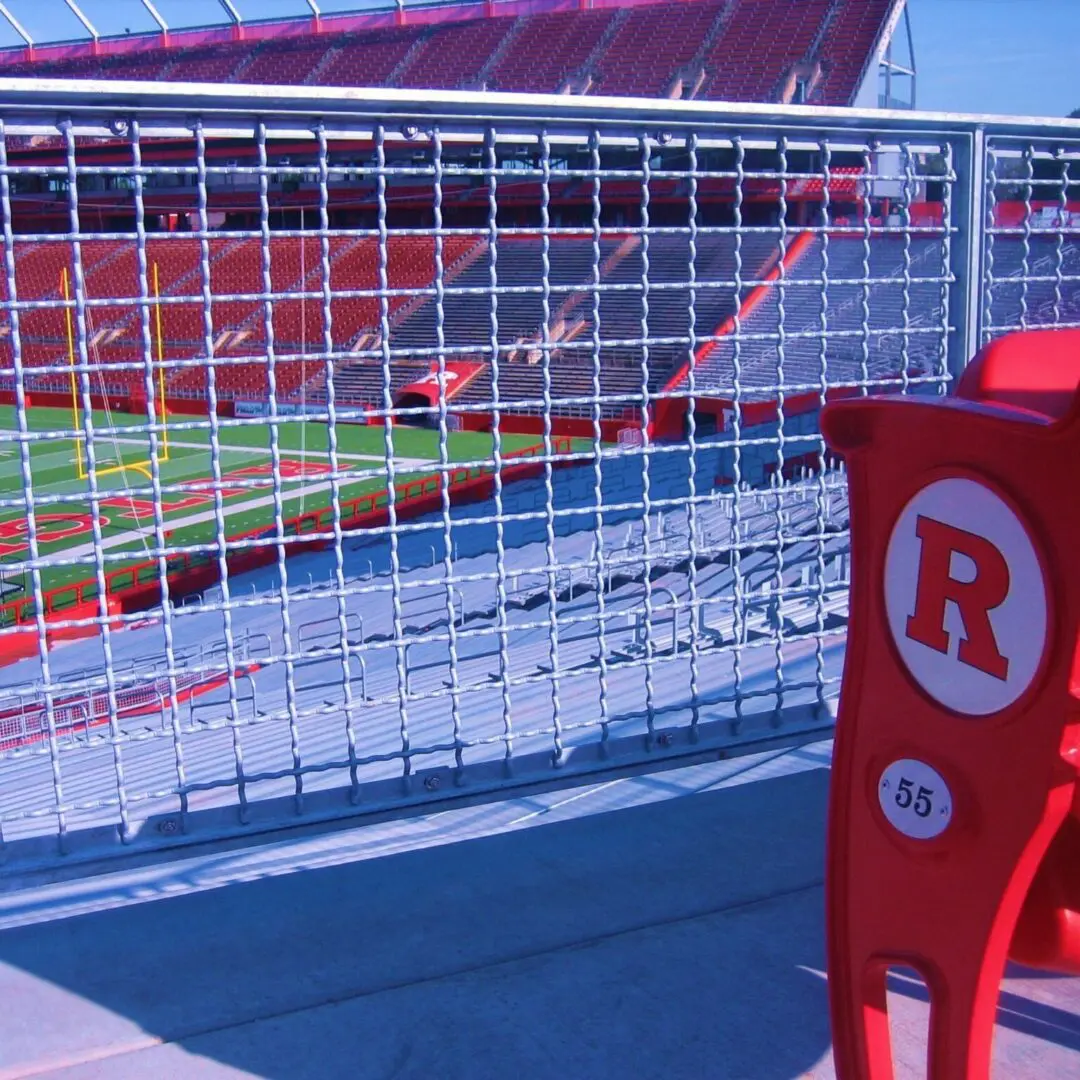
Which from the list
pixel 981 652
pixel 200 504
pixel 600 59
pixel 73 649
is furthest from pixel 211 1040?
pixel 600 59

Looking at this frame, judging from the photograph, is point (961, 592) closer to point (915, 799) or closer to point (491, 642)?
point (915, 799)

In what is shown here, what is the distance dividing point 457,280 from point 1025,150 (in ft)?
75.2

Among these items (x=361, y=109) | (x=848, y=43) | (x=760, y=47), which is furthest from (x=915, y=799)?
(x=760, y=47)

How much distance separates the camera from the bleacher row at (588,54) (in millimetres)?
29031

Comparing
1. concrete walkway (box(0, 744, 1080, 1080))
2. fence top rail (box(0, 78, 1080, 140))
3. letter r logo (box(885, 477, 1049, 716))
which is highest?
fence top rail (box(0, 78, 1080, 140))

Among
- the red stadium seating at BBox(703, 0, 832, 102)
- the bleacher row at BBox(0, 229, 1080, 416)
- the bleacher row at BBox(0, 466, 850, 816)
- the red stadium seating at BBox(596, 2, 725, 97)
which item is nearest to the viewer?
the bleacher row at BBox(0, 466, 850, 816)

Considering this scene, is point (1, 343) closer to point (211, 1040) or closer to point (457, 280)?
point (457, 280)

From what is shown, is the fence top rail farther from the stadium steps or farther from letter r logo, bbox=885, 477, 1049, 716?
the stadium steps

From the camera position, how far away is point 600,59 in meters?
32.0

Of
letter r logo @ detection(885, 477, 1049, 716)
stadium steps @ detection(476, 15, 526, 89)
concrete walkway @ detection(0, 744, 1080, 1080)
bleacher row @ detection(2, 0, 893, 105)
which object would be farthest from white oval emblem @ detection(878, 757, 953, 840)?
stadium steps @ detection(476, 15, 526, 89)

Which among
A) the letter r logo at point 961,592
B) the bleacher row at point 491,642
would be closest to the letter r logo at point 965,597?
the letter r logo at point 961,592

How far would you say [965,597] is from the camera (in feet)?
3.85

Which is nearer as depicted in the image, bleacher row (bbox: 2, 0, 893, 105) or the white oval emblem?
the white oval emblem

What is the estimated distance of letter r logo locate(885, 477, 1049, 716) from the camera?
44.1 inches
